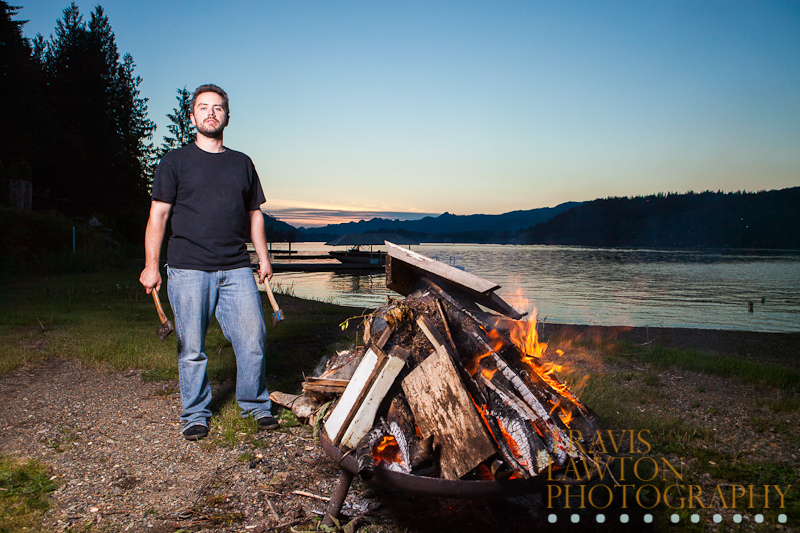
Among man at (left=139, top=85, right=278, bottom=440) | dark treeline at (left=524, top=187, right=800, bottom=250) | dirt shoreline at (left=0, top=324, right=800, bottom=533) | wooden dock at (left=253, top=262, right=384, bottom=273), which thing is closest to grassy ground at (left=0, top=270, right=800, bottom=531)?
dirt shoreline at (left=0, top=324, right=800, bottom=533)

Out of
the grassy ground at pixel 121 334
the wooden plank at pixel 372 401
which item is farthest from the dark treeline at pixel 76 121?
the wooden plank at pixel 372 401

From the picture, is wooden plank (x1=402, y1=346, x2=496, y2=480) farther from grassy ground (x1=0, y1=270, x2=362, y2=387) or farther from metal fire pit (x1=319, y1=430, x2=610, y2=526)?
grassy ground (x1=0, y1=270, x2=362, y2=387)

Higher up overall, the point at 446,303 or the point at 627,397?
the point at 446,303

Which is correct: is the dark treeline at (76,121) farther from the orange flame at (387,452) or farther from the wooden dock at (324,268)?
the orange flame at (387,452)

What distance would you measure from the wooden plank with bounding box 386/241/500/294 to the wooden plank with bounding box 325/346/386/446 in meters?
0.62

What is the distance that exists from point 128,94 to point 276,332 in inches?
1543

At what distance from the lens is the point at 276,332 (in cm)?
711

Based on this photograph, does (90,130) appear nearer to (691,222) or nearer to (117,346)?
(117,346)

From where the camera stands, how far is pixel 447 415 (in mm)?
2178

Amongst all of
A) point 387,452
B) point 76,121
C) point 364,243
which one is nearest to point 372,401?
point 387,452

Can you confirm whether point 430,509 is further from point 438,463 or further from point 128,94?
point 128,94

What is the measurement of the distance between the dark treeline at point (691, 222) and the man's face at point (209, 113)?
144633mm

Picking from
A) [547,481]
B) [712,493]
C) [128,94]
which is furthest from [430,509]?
[128,94]

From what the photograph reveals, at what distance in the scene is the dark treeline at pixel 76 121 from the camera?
23734mm
